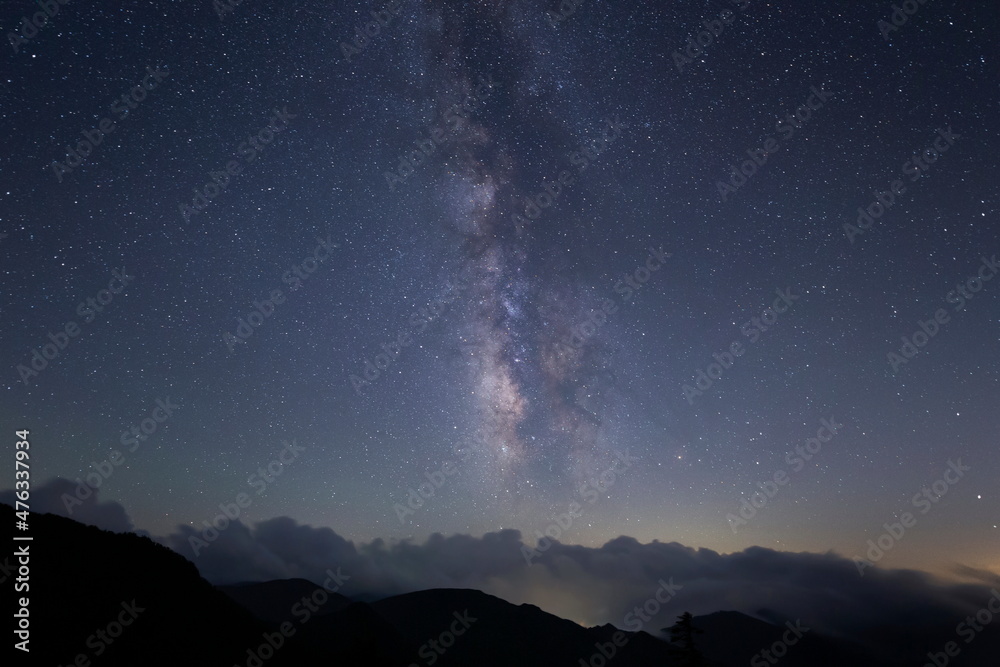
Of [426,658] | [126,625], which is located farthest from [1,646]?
[426,658]

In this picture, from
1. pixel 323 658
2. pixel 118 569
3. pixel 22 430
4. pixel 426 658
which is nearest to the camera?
pixel 22 430

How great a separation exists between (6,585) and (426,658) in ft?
604

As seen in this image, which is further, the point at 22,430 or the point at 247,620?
the point at 247,620

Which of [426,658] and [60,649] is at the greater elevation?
[60,649]

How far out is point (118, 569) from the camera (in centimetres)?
4091

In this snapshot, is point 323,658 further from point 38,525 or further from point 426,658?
point 426,658

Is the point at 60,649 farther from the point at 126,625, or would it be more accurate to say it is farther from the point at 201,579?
the point at 201,579

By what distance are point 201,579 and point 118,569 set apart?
29.6 feet

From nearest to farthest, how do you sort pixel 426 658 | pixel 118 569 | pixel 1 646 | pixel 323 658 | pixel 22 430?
pixel 22 430 → pixel 1 646 → pixel 118 569 → pixel 323 658 → pixel 426 658

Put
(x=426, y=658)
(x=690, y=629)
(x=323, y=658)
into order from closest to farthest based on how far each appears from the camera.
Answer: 1. (x=690, y=629)
2. (x=323, y=658)
3. (x=426, y=658)

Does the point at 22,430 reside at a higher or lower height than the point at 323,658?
higher

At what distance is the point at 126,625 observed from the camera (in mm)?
35812

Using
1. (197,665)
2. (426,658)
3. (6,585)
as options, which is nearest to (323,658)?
(197,665)

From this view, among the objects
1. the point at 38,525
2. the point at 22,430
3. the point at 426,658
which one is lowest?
the point at 426,658
